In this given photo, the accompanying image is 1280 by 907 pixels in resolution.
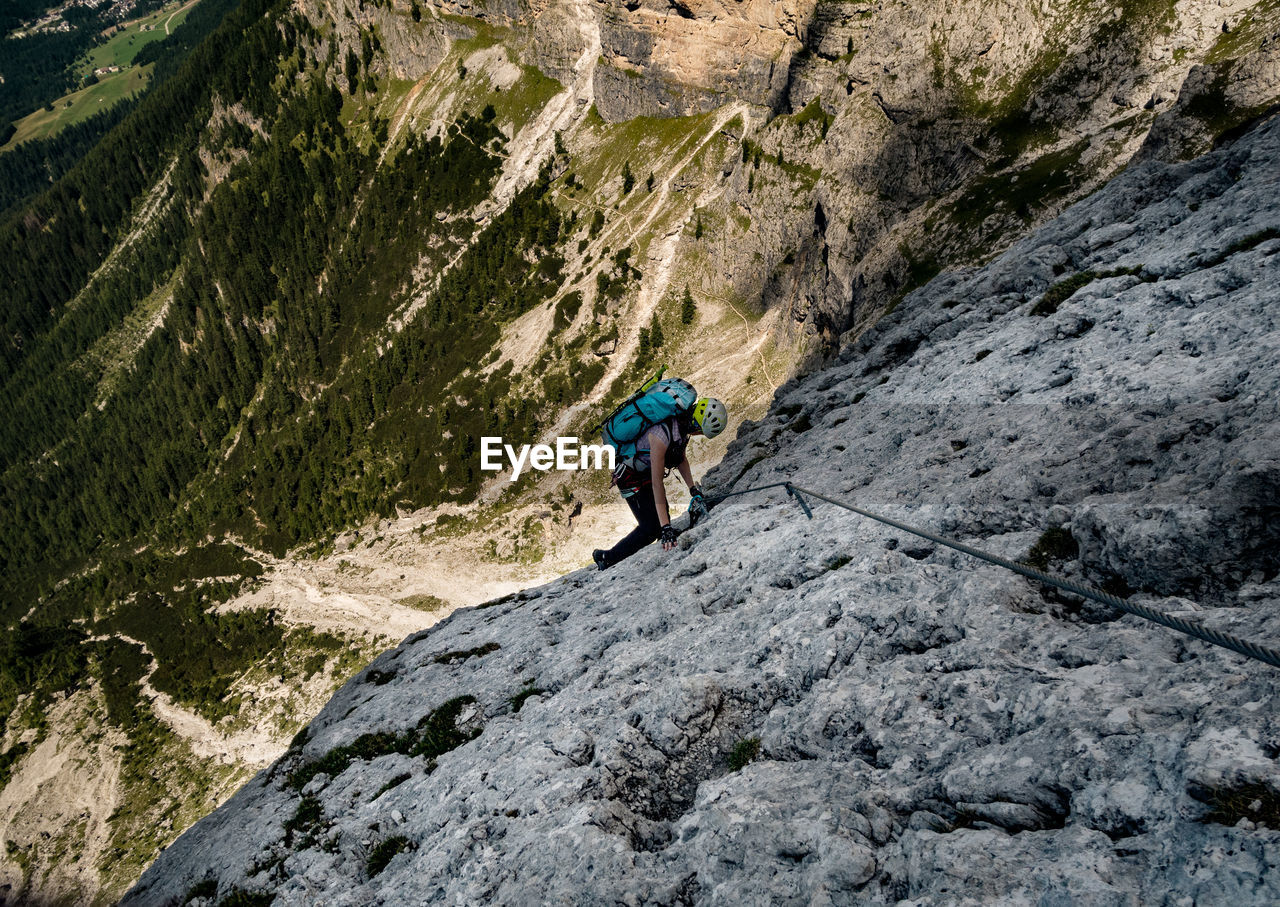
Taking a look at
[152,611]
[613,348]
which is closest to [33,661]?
[152,611]

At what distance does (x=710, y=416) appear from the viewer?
1714 centimetres

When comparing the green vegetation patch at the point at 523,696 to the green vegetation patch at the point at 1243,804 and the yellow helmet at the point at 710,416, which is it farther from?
the green vegetation patch at the point at 1243,804

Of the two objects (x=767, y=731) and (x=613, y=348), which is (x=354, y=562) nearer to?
(x=613, y=348)

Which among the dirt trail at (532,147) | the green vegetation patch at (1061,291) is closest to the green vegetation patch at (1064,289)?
the green vegetation patch at (1061,291)

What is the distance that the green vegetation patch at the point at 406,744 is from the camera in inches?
660

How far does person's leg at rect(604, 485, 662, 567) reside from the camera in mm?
20875

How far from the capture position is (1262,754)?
6.03 metres

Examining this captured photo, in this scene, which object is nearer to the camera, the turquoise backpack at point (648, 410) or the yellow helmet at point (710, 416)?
the yellow helmet at point (710, 416)

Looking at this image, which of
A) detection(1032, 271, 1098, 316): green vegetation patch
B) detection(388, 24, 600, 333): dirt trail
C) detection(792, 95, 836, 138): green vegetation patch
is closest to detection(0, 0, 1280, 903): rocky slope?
detection(792, 95, 836, 138): green vegetation patch

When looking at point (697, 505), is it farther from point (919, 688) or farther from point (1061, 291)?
point (1061, 291)

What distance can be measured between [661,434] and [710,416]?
1449mm

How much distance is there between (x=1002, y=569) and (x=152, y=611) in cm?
18332

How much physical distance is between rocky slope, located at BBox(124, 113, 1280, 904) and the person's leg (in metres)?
0.76

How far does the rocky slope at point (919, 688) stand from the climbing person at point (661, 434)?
94.9 inches
